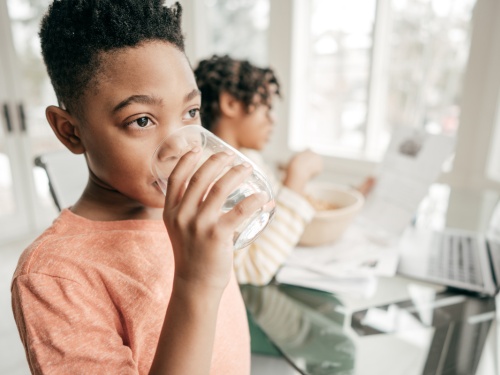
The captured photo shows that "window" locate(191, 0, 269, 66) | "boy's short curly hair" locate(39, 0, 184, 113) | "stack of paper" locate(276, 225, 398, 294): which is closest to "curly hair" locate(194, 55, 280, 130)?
"stack of paper" locate(276, 225, 398, 294)

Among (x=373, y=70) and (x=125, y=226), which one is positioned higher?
(x=373, y=70)

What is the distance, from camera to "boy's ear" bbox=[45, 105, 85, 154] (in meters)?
0.51

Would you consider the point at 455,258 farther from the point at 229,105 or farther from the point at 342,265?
the point at 229,105

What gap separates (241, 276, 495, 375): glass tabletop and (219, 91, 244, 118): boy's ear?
18.9 inches

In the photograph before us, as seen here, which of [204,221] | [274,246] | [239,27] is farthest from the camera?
[239,27]

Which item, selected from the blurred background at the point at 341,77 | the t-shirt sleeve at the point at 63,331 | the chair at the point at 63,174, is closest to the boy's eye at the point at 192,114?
the t-shirt sleeve at the point at 63,331

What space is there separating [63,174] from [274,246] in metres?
0.61

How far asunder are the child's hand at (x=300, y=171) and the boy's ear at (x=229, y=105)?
22 cm

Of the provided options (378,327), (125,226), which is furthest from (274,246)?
(125,226)

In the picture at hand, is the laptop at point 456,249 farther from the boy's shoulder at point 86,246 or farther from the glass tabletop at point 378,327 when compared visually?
the boy's shoulder at point 86,246

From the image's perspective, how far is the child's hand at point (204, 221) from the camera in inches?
15.0

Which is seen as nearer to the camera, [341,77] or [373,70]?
[373,70]

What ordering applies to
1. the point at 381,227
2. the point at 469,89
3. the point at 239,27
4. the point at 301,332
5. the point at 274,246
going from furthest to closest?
the point at 239,27, the point at 469,89, the point at 381,227, the point at 274,246, the point at 301,332

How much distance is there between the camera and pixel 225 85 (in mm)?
1047
